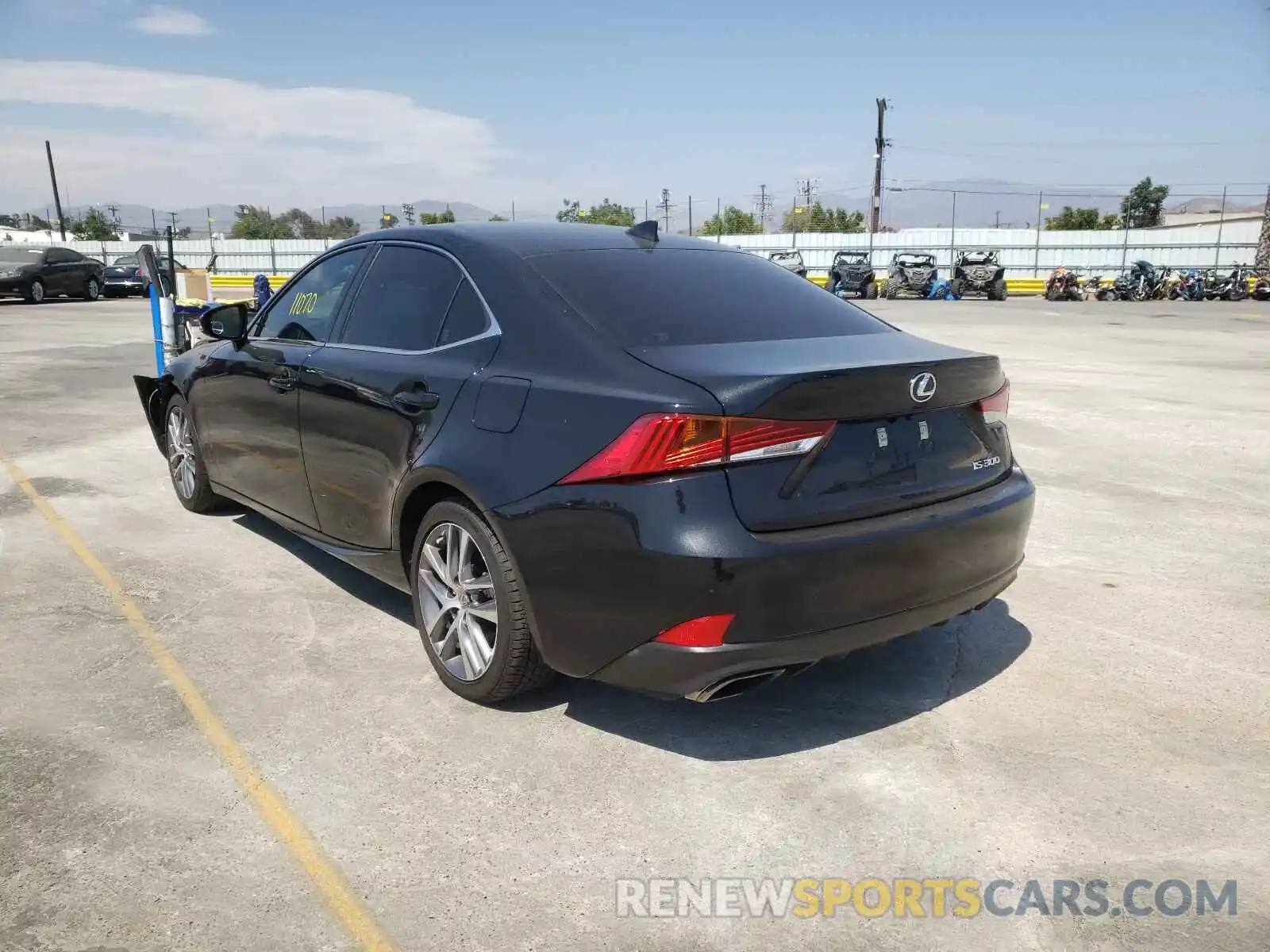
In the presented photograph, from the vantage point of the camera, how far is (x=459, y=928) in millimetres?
2418

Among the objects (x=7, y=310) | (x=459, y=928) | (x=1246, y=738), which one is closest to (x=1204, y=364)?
(x=1246, y=738)

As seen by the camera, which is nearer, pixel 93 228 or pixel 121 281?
pixel 121 281

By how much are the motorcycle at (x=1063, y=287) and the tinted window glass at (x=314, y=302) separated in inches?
1404

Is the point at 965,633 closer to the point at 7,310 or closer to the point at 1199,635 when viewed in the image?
the point at 1199,635

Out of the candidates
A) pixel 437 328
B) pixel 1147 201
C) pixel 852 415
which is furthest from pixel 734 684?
pixel 1147 201

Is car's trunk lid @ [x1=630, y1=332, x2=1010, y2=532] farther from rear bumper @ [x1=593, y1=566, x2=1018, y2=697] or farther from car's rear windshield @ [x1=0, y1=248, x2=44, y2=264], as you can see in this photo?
car's rear windshield @ [x1=0, y1=248, x2=44, y2=264]

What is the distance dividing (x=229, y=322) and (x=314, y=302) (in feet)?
2.28

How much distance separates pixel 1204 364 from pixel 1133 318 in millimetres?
12135

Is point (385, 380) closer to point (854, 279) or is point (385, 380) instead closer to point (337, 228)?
point (854, 279)

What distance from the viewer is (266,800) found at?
299 centimetres

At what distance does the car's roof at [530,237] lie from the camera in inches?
152

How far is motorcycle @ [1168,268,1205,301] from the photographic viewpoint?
35.4 meters

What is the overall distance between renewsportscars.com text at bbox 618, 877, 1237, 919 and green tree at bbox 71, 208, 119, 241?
96.1 metres

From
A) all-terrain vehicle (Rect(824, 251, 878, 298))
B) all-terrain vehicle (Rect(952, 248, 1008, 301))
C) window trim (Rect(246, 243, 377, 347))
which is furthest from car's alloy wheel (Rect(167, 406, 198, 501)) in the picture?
all-terrain vehicle (Rect(952, 248, 1008, 301))
